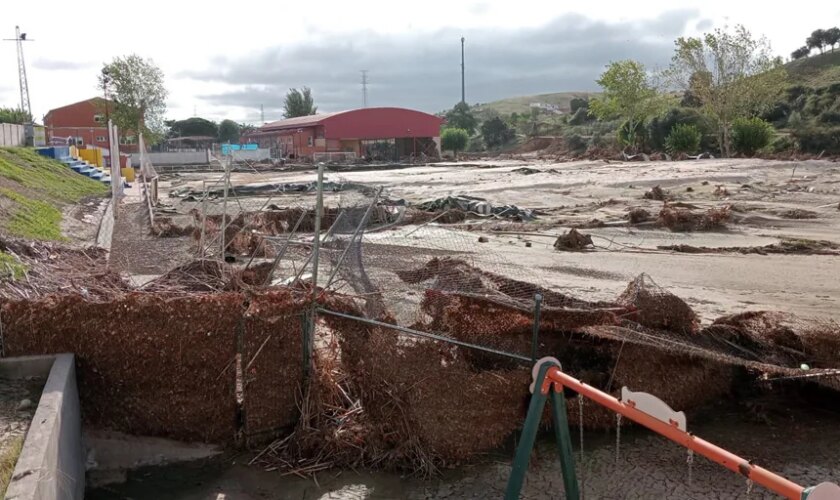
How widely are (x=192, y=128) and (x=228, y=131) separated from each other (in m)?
12.8

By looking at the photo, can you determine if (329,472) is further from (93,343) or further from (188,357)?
(93,343)

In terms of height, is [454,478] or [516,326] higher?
[516,326]

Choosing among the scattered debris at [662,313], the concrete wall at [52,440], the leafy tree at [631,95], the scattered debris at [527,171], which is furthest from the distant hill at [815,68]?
Result: the concrete wall at [52,440]

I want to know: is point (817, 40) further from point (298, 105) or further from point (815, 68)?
point (298, 105)

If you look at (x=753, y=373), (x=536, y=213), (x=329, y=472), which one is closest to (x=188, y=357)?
(x=329, y=472)

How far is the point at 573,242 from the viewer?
15.6 meters

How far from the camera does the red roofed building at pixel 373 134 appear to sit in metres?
67.1

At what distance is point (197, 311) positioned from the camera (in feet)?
18.3

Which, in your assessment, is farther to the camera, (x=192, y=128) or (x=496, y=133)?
(x=192, y=128)

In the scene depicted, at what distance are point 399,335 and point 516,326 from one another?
100cm

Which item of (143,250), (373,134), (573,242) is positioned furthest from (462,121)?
(143,250)

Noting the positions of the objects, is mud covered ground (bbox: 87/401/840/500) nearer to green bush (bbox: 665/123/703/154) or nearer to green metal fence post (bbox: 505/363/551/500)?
green metal fence post (bbox: 505/363/551/500)

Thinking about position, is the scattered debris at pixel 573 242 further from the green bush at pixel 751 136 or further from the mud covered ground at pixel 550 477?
the green bush at pixel 751 136

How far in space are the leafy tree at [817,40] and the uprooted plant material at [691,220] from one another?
90.6m
